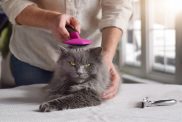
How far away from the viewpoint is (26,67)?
4.15 ft

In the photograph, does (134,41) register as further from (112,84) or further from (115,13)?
(112,84)

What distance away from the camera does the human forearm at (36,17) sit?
989 mm

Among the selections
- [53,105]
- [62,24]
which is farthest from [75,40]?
[53,105]

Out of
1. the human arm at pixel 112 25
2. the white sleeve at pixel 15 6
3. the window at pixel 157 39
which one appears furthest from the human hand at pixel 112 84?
the window at pixel 157 39

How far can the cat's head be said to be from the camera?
3.03 ft

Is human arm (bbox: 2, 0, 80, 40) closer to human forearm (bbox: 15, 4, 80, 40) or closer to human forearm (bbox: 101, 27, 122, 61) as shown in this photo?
human forearm (bbox: 15, 4, 80, 40)

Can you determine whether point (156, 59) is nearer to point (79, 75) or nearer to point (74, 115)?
point (79, 75)

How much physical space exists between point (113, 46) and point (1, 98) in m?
0.41

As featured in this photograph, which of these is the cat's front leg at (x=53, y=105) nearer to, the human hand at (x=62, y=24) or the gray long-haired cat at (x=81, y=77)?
the gray long-haired cat at (x=81, y=77)

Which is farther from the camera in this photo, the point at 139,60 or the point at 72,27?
the point at 139,60

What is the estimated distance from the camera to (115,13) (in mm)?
1177

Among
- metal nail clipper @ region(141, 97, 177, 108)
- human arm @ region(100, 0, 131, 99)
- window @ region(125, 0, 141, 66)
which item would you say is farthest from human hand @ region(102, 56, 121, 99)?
window @ region(125, 0, 141, 66)

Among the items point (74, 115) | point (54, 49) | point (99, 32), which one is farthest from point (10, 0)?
point (74, 115)

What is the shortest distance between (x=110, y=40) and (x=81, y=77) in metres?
0.25
